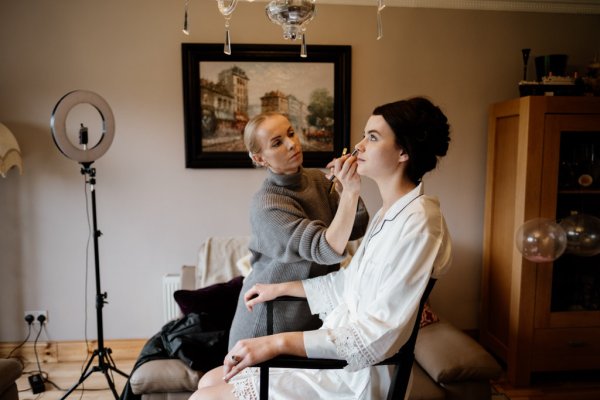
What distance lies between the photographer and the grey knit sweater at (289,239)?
4.61 ft

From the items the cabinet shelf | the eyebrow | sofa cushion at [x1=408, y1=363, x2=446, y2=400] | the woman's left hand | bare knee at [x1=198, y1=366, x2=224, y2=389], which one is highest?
the eyebrow

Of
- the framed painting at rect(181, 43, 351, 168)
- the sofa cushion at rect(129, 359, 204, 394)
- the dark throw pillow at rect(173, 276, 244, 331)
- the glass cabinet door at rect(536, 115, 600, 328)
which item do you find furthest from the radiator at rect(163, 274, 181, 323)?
the glass cabinet door at rect(536, 115, 600, 328)

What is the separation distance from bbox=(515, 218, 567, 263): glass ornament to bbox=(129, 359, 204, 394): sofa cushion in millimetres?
1686

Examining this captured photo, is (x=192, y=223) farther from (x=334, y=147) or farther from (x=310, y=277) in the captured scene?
(x=310, y=277)

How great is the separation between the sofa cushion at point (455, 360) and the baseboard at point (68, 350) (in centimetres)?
179

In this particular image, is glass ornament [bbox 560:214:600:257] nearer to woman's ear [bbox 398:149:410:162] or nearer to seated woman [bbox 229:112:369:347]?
seated woman [bbox 229:112:369:347]

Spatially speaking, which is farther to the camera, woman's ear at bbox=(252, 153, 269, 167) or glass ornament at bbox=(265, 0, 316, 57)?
woman's ear at bbox=(252, 153, 269, 167)

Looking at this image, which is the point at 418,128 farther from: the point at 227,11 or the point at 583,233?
the point at 583,233

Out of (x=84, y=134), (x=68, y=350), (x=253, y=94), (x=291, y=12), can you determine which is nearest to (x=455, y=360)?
(x=291, y=12)

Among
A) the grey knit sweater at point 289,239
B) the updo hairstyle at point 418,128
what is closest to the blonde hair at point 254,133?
the grey knit sweater at point 289,239

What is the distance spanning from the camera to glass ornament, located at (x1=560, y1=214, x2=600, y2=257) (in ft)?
7.82

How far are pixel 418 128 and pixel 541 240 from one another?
135 cm

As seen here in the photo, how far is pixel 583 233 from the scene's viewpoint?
7.87 ft

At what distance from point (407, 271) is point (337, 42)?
1.98m
